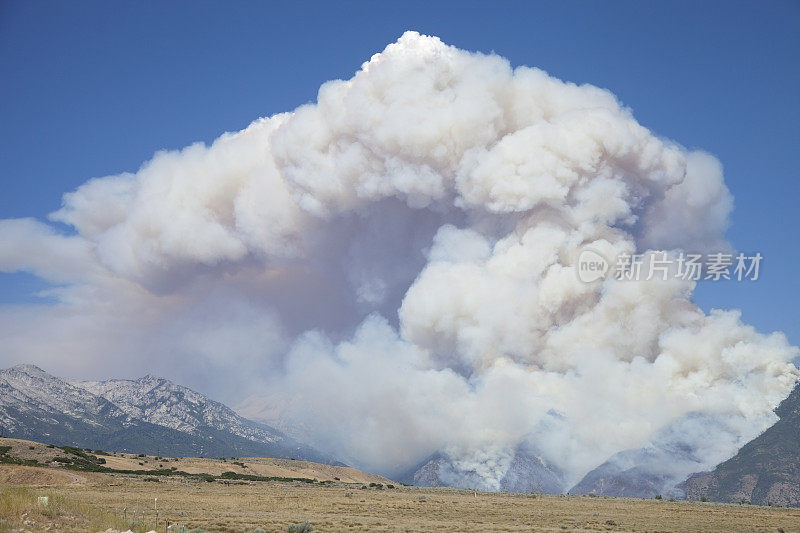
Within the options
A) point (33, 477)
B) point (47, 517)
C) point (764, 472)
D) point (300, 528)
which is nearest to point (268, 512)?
point (300, 528)

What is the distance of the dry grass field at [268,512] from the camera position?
28.3 metres

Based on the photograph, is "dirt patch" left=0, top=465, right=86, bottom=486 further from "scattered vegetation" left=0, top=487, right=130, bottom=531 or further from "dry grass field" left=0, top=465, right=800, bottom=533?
"scattered vegetation" left=0, top=487, right=130, bottom=531

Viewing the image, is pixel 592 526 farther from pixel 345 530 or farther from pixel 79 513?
pixel 79 513

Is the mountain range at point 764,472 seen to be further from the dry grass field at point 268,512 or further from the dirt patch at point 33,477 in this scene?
the dirt patch at point 33,477

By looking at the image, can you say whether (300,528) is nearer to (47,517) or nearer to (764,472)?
(47,517)

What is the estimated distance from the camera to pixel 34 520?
2539 cm

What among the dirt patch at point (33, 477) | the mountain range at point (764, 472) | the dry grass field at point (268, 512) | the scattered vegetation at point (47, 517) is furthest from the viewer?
the mountain range at point (764, 472)

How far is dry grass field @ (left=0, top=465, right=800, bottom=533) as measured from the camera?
2833 centimetres

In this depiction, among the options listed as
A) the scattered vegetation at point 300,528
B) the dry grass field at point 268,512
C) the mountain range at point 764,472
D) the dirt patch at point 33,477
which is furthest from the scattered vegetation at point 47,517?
the mountain range at point 764,472

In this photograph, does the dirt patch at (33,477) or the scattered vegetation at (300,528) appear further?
the dirt patch at (33,477)

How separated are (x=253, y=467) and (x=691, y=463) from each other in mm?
131328

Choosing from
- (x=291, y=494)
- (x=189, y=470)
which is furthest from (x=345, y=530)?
(x=189, y=470)

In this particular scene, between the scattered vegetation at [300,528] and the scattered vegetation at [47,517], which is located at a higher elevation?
the scattered vegetation at [300,528]

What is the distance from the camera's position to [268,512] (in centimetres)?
4344
